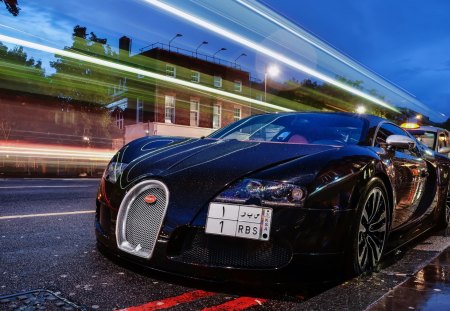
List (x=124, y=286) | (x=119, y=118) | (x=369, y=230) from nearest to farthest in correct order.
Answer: (x=124, y=286)
(x=369, y=230)
(x=119, y=118)

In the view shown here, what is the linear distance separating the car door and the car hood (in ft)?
3.15

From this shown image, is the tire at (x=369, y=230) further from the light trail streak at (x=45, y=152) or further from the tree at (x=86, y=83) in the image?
the light trail streak at (x=45, y=152)

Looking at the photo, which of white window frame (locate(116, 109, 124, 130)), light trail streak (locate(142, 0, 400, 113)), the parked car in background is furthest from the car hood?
white window frame (locate(116, 109, 124, 130))

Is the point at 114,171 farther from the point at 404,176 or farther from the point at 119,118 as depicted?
the point at 119,118

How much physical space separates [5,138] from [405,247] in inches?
842

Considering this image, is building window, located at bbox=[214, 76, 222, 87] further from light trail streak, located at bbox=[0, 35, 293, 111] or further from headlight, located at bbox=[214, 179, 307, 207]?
headlight, located at bbox=[214, 179, 307, 207]

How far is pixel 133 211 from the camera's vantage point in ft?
9.29

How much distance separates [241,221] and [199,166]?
0.54m

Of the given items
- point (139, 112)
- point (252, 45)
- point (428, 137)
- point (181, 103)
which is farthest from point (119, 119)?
point (428, 137)

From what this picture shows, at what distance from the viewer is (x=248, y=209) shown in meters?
2.55

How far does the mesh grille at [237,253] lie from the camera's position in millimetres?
2539

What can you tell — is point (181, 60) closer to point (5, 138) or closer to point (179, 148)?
point (5, 138)

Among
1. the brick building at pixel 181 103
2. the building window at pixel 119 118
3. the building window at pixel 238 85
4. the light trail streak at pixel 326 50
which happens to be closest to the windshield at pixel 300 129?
the light trail streak at pixel 326 50

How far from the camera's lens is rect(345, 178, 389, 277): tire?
9.27 ft
